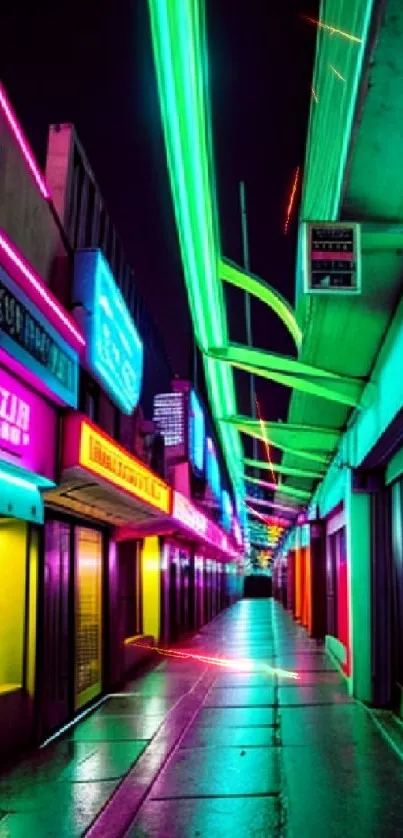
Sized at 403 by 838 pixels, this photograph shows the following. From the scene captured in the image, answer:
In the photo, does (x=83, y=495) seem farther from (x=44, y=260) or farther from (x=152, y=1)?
(x=152, y=1)

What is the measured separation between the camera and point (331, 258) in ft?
21.3

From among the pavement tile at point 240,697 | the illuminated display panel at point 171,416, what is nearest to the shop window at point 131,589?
the pavement tile at point 240,697

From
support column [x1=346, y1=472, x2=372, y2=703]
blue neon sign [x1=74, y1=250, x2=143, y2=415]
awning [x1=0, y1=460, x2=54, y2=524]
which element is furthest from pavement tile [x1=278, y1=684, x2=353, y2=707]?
awning [x1=0, y1=460, x2=54, y2=524]

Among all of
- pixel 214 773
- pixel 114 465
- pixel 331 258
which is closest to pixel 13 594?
pixel 114 465

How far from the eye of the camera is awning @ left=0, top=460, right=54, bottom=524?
6.43 metres

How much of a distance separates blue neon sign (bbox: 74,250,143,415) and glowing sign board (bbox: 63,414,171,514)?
80 centimetres

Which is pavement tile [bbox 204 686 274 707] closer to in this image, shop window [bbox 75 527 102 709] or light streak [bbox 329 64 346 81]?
shop window [bbox 75 527 102 709]

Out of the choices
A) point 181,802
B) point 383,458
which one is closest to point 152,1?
point 181,802

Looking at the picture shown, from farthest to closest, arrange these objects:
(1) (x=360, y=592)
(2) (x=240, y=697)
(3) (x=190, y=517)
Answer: (3) (x=190, y=517), (2) (x=240, y=697), (1) (x=360, y=592)

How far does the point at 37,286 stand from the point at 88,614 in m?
5.59

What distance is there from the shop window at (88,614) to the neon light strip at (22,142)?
→ 167 inches

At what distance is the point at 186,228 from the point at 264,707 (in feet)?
21.0

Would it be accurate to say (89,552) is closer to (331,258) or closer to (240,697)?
(240,697)

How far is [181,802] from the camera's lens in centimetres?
654
